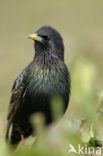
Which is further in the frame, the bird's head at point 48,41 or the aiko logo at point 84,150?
the bird's head at point 48,41

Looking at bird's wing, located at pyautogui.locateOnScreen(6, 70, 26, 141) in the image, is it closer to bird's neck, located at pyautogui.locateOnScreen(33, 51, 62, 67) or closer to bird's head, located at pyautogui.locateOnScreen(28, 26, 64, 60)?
bird's neck, located at pyautogui.locateOnScreen(33, 51, 62, 67)

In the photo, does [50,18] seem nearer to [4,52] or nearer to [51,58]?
[4,52]

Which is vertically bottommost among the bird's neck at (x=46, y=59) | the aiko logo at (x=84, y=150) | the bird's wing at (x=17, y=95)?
the bird's wing at (x=17, y=95)

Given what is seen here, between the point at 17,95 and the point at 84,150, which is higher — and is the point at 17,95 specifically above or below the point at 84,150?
below

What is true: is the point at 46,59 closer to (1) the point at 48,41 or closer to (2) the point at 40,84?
(1) the point at 48,41

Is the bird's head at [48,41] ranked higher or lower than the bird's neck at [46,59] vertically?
higher

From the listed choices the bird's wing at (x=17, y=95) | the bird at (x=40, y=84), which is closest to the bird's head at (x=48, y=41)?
the bird at (x=40, y=84)

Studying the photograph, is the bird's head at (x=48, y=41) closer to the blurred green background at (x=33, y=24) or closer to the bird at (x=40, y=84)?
the bird at (x=40, y=84)

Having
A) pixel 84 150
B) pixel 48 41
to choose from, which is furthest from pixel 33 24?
pixel 84 150
